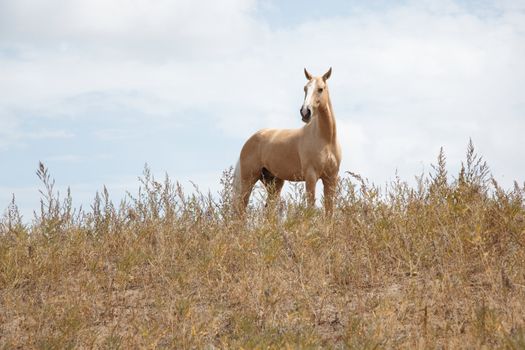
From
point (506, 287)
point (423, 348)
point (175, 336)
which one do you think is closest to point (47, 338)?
point (175, 336)

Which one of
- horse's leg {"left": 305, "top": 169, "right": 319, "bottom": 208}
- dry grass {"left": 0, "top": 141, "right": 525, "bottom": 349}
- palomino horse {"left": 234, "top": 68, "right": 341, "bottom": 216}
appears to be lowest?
dry grass {"left": 0, "top": 141, "right": 525, "bottom": 349}

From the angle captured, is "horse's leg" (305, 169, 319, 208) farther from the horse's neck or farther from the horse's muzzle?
the horse's muzzle

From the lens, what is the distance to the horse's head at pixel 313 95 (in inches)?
440

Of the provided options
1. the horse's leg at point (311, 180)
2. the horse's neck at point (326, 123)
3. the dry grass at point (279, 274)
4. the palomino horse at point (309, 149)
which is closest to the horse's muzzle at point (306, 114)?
the palomino horse at point (309, 149)

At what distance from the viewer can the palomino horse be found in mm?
11383

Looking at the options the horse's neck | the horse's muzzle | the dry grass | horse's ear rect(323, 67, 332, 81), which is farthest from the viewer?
horse's ear rect(323, 67, 332, 81)

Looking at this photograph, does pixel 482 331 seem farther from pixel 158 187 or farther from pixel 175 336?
pixel 158 187

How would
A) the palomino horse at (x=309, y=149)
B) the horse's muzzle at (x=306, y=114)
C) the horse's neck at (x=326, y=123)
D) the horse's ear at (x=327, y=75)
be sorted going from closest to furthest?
the horse's muzzle at (x=306, y=114) → the palomino horse at (x=309, y=149) → the horse's neck at (x=326, y=123) → the horse's ear at (x=327, y=75)

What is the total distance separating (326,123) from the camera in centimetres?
1166

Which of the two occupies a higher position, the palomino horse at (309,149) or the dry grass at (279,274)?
the palomino horse at (309,149)

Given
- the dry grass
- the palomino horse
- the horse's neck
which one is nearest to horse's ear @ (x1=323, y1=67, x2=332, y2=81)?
the palomino horse

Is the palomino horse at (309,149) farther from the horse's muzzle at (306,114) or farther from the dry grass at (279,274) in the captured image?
the dry grass at (279,274)

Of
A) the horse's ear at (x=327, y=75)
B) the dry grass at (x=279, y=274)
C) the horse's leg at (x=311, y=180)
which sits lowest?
the dry grass at (x=279, y=274)

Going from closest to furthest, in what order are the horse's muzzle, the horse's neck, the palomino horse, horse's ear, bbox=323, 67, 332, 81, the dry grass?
the dry grass, the horse's muzzle, the palomino horse, the horse's neck, horse's ear, bbox=323, 67, 332, 81
